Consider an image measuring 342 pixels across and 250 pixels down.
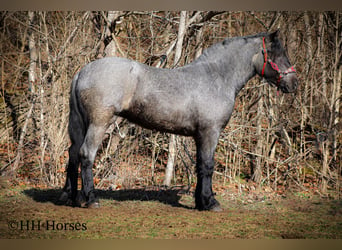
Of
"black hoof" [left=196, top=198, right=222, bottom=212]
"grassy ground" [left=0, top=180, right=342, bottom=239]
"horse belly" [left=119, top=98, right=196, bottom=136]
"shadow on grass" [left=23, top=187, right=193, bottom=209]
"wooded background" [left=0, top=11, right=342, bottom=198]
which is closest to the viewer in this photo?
"grassy ground" [left=0, top=180, right=342, bottom=239]

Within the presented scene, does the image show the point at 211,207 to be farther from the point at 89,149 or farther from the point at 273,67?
the point at 273,67

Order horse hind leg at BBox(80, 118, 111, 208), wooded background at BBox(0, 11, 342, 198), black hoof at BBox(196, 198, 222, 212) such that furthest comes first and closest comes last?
1. wooded background at BBox(0, 11, 342, 198)
2. black hoof at BBox(196, 198, 222, 212)
3. horse hind leg at BBox(80, 118, 111, 208)

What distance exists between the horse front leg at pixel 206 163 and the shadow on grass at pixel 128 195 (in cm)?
40

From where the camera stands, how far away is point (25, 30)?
629 cm

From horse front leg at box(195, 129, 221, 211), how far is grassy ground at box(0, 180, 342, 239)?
0.14 meters

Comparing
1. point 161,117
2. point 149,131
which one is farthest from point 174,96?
point 149,131

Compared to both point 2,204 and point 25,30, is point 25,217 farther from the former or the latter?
point 25,30

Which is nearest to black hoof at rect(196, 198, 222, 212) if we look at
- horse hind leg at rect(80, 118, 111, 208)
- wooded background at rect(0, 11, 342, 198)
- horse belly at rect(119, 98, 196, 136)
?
horse belly at rect(119, 98, 196, 136)

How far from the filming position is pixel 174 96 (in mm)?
4633

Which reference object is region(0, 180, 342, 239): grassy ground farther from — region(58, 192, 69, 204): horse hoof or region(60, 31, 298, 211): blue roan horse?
region(60, 31, 298, 211): blue roan horse

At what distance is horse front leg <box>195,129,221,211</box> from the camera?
4.64 m

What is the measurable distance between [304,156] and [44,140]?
13.8 ft

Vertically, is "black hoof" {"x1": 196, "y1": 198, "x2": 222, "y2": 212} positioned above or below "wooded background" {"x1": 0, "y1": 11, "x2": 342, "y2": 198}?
below

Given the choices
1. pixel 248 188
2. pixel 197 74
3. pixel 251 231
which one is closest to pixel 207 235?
pixel 251 231
